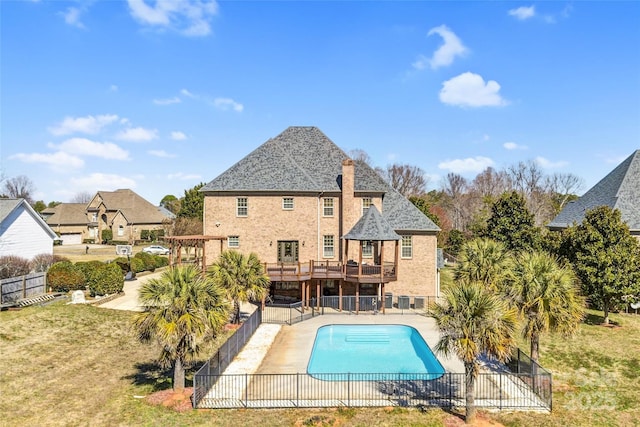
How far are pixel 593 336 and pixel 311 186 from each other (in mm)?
20536

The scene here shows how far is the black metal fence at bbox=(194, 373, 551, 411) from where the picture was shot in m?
13.3

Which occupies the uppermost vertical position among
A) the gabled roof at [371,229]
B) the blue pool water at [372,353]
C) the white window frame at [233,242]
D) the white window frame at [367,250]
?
the gabled roof at [371,229]

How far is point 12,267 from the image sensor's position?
2741cm

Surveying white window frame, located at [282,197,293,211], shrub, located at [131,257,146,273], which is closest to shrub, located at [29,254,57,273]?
shrub, located at [131,257,146,273]

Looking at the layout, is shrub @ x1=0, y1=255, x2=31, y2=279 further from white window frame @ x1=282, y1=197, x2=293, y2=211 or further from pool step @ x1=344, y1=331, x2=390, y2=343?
pool step @ x1=344, y1=331, x2=390, y2=343

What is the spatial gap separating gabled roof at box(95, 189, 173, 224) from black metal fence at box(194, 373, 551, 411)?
5681 centimetres

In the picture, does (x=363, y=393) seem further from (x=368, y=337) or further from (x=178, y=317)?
(x=368, y=337)

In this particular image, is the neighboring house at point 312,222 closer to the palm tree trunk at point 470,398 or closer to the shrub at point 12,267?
the shrub at point 12,267

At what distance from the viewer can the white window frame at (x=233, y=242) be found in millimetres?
30562

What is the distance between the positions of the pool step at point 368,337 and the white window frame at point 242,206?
42.6ft

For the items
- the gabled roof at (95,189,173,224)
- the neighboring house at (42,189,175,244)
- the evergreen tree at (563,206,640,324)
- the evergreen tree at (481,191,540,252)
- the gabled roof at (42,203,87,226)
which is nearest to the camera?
the evergreen tree at (563,206,640,324)

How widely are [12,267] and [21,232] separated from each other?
7.68 meters

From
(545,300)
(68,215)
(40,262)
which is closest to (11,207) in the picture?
(40,262)

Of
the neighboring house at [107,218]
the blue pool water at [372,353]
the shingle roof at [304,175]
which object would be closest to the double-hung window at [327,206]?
the shingle roof at [304,175]
